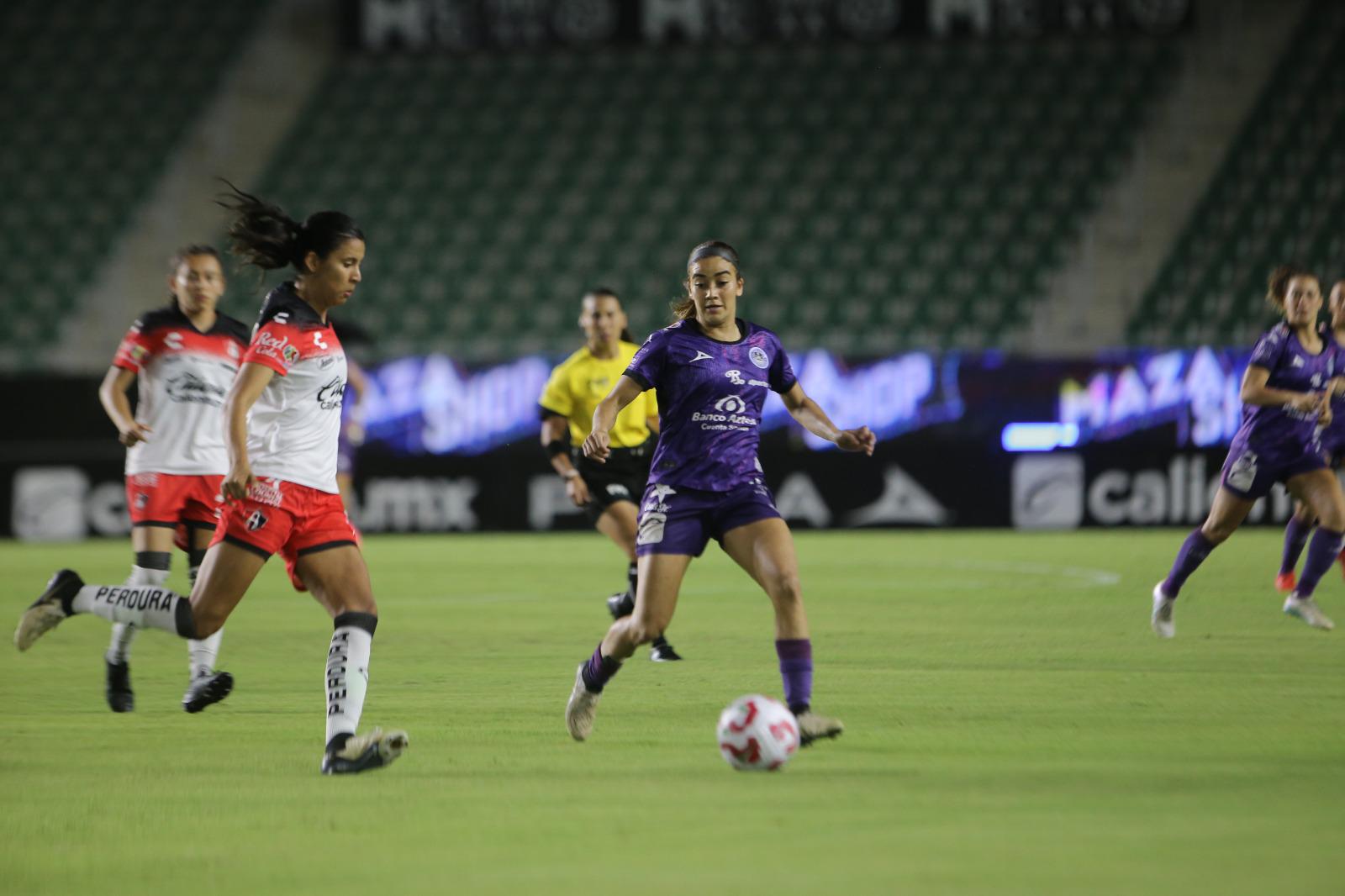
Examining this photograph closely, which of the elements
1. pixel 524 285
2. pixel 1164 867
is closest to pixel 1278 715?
pixel 1164 867

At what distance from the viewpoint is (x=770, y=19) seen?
27656mm

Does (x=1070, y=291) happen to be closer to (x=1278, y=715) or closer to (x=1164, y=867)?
(x=1278, y=715)

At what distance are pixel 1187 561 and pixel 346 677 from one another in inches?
242

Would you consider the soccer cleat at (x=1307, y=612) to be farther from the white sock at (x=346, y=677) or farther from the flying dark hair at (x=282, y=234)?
the flying dark hair at (x=282, y=234)

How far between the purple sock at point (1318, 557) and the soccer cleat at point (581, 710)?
19.0 feet

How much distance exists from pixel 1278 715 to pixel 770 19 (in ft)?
71.2

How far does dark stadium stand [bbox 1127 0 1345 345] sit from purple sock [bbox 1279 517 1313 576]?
1057 centimetres

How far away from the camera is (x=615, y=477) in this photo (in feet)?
36.6

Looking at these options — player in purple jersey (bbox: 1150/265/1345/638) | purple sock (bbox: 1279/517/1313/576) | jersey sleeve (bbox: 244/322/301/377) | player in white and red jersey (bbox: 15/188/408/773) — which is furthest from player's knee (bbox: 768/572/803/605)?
purple sock (bbox: 1279/517/1313/576)

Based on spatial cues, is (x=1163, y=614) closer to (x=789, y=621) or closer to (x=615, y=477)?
(x=615, y=477)

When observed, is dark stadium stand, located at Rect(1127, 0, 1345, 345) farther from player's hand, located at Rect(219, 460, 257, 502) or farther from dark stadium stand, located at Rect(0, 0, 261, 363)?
player's hand, located at Rect(219, 460, 257, 502)

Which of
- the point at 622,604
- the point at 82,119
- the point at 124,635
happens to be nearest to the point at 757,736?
the point at 124,635

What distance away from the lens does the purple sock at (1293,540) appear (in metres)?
12.1

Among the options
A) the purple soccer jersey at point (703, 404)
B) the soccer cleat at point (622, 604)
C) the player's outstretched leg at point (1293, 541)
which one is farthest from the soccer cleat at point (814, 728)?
the player's outstretched leg at point (1293, 541)
